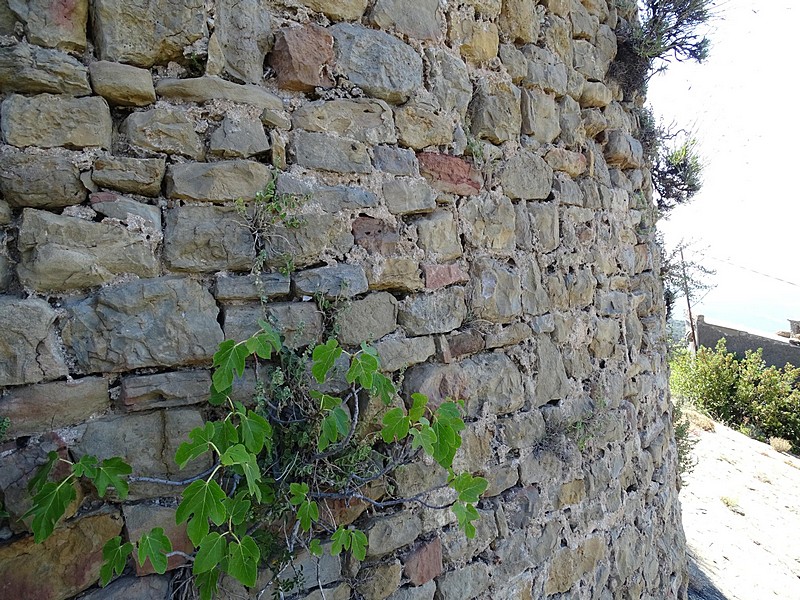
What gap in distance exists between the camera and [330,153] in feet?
4.68

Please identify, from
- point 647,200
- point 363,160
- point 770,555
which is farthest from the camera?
point 770,555

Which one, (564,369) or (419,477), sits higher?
(564,369)

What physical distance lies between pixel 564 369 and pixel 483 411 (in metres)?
0.52

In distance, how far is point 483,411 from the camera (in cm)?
172

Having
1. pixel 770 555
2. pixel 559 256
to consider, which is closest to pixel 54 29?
pixel 559 256

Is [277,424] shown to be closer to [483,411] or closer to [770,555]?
[483,411]

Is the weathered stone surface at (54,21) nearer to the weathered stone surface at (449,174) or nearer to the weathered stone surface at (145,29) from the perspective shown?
the weathered stone surface at (145,29)

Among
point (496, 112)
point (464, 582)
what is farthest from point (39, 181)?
point (464, 582)

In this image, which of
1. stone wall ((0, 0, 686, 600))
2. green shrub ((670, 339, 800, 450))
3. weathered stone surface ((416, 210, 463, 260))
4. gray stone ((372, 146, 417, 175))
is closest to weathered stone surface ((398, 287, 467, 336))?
stone wall ((0, 0, 686, 600))

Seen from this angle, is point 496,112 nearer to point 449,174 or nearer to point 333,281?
point 449,174

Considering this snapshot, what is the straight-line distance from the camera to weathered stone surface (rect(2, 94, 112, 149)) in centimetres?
108

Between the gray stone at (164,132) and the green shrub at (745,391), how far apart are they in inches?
356

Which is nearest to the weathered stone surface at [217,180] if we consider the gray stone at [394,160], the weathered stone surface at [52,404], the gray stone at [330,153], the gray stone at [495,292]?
the gray stone at [330,153]

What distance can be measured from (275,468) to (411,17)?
4.33ft
